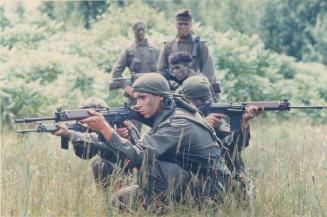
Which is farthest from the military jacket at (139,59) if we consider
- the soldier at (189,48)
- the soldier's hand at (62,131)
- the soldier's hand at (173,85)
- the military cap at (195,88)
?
the soldier's hand at (62,131)

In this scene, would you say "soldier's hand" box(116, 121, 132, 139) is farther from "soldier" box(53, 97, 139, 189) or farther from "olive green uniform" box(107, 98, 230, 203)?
"olive green uniform" box(107, 98, 230, 203)

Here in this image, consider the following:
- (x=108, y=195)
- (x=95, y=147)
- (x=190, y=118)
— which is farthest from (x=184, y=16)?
(x=108, y=195)

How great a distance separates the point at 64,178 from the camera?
19.5ft

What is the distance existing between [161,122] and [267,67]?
12462 mm

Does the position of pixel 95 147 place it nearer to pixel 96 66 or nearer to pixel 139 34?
pixel 139 34

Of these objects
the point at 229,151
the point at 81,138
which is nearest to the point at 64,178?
the point at 81,138

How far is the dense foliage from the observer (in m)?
13.0

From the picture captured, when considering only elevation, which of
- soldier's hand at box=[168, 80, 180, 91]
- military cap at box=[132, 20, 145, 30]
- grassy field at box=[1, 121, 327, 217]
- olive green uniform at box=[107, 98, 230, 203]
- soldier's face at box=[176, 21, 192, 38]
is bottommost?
grassy field at box=[1, 121, 327, 217]

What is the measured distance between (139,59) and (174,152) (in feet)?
18.8

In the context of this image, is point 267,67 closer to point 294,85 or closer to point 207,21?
point 294,85

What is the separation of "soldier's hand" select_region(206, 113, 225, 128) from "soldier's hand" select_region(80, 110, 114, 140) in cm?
139

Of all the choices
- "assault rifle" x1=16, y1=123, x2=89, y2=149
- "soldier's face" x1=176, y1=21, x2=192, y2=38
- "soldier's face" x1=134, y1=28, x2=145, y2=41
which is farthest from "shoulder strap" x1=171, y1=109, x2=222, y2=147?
"soldier's face" x1=134, y1=28, x2=145, y2=41

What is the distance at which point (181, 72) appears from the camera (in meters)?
8.26

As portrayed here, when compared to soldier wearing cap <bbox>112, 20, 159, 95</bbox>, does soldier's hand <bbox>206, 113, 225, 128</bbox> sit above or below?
below
